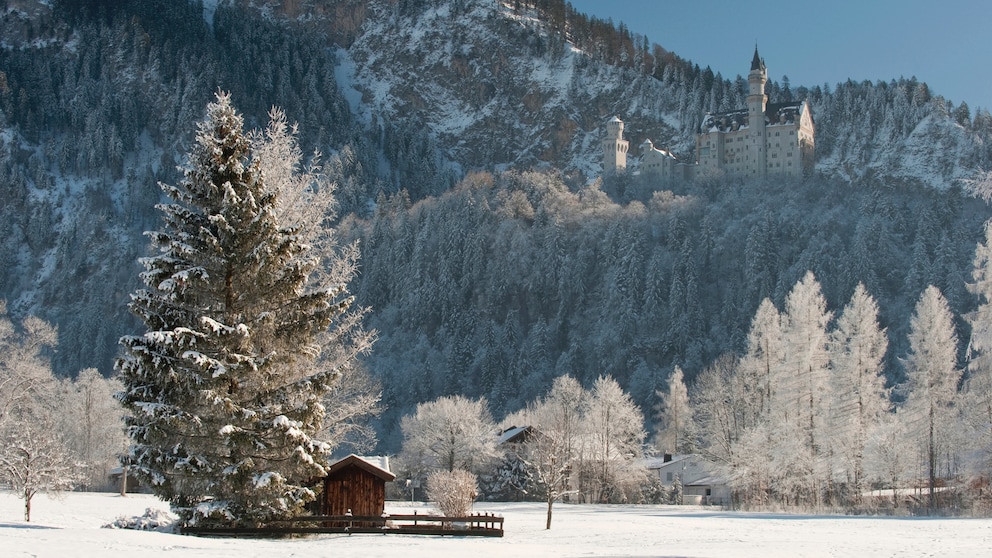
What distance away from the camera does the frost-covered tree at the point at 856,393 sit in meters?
44.8

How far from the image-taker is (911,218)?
151250 millimetres

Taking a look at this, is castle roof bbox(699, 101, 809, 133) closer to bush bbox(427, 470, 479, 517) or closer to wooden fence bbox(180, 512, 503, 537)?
bush bbox(427, 470, 479, 517)

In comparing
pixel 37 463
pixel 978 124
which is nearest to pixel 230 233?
pixel 37 463

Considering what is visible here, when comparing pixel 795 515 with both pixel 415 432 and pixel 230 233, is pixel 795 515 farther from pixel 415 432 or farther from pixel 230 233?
pixel 415 432

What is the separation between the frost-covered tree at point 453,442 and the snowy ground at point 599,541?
35.9 m

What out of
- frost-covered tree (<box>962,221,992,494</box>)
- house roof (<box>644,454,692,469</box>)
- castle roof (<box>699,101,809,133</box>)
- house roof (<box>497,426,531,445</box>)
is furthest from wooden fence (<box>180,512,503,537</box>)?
castle roof (<box>699,101,809,133</box>)

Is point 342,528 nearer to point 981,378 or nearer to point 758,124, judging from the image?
point 981,378

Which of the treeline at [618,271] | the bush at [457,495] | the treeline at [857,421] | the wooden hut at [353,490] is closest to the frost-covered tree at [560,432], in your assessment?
the bush at [457,495]

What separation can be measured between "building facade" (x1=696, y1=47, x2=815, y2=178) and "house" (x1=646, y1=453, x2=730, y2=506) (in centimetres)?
10330

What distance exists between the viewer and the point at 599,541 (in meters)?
30.0

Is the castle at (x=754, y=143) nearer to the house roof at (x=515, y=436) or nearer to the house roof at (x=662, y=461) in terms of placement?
the house roof at (x=662, y=461)

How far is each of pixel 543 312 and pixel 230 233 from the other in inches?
5119

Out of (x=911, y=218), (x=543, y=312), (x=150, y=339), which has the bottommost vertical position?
(x=150, y=339)

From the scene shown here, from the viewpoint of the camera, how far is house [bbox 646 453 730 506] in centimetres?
6912
